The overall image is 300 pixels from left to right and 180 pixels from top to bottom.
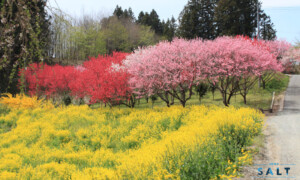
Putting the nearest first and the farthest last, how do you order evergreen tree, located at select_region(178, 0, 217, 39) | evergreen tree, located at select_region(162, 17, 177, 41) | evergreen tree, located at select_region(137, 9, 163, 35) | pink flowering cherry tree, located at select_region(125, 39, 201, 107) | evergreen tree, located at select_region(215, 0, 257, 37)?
pink flowering cherry tree, located at select_region(125, 39, 201, 107) < evergreen tree, located at select_region(215, 0, 257, 37) < evergreen tree, located at select_region(178, 0, 217, 39) < evergreen tree, located at select_region(162, 17, 177, 41) < evergreen tree, located at select_region(137, 9, 163, 35)

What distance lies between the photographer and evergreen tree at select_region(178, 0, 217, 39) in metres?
42.4

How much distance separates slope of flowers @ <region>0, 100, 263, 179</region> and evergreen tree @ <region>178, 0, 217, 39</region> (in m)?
32.1

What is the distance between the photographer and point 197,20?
4288cm

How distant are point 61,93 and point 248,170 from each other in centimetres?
A: 1929

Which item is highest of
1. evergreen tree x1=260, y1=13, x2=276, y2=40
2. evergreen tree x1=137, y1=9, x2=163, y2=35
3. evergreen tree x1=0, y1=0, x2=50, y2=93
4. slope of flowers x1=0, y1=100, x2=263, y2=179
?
evergreen tree x1=137, y1=9, x2=163, y2=35

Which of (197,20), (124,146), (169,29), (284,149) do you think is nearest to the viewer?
(284,149)

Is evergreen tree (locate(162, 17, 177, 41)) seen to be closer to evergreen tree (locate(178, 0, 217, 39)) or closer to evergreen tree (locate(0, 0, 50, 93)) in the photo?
evergreen tree (locate(178, 0, 217, 39))

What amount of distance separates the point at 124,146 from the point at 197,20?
3851cm

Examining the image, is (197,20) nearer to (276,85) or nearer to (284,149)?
(276,85)

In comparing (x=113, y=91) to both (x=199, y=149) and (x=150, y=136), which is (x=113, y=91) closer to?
(x=150, y=136)

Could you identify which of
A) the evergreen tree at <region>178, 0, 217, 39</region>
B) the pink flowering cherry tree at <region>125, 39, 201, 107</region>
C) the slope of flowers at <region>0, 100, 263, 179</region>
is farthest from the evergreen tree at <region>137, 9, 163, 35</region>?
the slope of flowers at <region>0, 100, 263, 179</region>

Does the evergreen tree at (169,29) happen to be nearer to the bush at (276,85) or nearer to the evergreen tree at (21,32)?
the bush at (276,85)

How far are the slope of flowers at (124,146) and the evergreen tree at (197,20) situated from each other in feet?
105

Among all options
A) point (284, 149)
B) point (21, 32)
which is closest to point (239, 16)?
point (284, 149)
